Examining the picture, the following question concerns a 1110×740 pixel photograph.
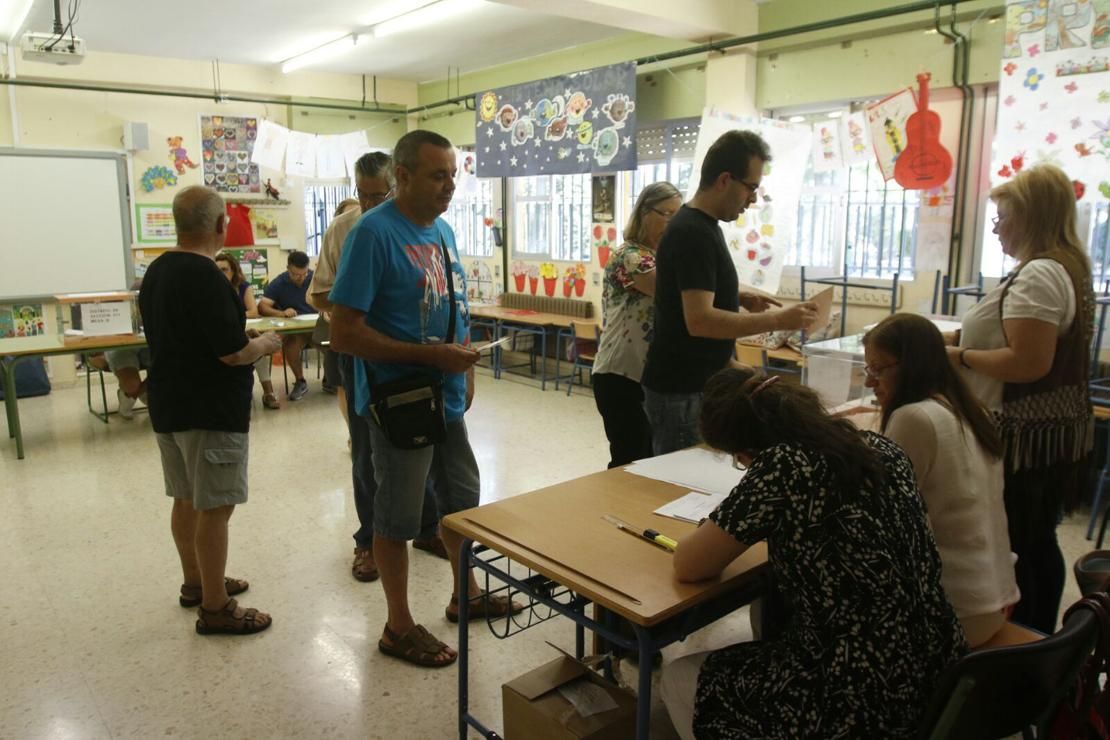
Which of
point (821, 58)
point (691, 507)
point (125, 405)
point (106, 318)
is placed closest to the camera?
point (691, 507)

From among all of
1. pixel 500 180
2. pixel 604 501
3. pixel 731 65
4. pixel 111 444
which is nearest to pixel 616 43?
pixel 731 65

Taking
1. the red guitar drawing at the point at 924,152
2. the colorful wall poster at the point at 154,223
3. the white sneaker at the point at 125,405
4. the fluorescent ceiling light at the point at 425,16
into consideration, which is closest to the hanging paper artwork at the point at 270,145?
the colorful wall poster at the point at 154,223

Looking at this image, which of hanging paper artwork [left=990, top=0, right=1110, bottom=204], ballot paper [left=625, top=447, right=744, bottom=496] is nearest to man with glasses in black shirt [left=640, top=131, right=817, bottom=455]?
ballot paper [left=625, top=447, right=744, bottom=496]

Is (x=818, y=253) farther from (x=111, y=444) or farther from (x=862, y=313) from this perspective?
(x=111, y=444)

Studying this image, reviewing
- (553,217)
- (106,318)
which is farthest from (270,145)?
(106,318)

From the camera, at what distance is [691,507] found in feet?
6.44

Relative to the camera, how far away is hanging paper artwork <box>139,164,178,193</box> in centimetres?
751

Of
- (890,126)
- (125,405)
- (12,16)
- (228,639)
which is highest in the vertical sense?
(12,16)

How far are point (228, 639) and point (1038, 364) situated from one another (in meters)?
2.60

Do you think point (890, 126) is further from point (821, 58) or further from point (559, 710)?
point (559, 710)

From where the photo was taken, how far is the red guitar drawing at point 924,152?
4.50m

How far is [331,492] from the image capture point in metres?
4.21

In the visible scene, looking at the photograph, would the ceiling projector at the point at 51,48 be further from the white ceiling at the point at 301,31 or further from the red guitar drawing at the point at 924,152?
the red guitar drawing at the point at 924,152

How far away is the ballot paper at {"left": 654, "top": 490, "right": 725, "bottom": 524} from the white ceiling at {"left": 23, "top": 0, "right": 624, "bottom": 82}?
4.72 metres
